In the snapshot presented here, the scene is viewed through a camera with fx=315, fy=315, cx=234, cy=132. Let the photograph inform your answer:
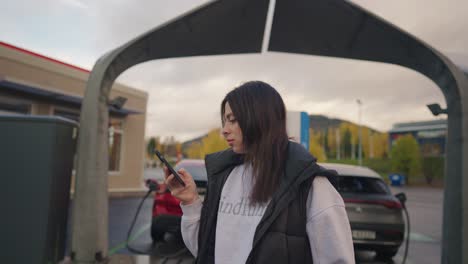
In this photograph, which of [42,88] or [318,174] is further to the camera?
[42,88]

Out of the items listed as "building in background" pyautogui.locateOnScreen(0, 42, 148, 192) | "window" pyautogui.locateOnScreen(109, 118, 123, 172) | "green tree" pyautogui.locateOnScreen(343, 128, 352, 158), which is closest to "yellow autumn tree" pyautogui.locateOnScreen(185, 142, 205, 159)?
"building in background" pyautogui.locateOnScreen(0, 42, 148, 192)

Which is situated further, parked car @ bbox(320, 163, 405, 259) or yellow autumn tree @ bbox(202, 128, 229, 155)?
yellow autumn tree @ bbox(202, 128, 229, 155)

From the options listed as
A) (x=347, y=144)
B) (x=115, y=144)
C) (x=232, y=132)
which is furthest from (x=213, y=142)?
(x=347, y=144)

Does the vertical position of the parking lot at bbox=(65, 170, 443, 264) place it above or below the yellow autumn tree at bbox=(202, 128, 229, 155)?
below

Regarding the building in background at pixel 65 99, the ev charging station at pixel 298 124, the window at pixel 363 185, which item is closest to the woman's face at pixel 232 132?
the window at pixel 363 185

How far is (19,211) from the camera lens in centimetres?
376

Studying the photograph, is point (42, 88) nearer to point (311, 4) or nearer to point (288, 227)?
point (311, 4)

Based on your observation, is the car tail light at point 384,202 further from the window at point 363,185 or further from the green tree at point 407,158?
the green tree at point 407,158

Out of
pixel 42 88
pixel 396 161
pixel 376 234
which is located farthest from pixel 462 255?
pixel 396 161

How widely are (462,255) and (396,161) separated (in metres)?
39.8

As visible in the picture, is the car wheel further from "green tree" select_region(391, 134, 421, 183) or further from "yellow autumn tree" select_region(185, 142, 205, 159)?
"yellow autumn tree" select_region(185, 142, 205, 159)

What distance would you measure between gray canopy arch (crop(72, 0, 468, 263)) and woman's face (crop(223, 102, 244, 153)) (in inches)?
134

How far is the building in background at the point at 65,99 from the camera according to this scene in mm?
11344

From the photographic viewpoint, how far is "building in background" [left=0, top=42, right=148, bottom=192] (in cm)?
1134
